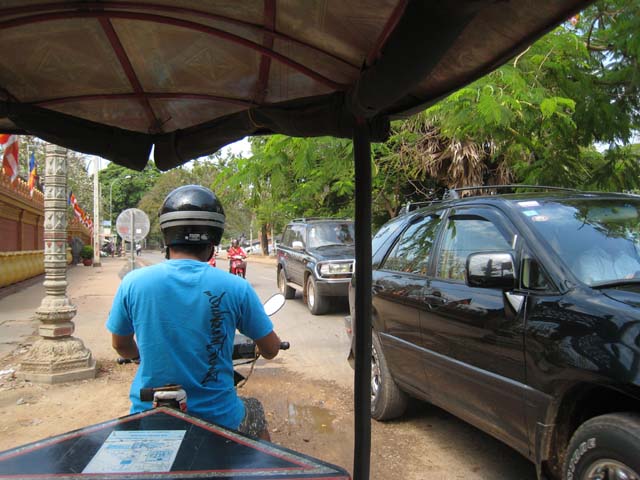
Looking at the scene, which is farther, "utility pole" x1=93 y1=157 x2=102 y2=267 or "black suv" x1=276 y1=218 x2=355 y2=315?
"utility pole" x1=93 y1=157 x2=102 y2=267

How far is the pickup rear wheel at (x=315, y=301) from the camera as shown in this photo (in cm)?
1067

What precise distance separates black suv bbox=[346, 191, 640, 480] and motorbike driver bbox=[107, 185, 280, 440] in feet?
2.23

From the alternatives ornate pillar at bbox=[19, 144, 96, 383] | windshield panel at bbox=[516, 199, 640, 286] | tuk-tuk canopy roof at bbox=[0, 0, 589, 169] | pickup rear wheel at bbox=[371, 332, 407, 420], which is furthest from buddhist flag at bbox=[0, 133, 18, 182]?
windshield panel at bbox=[516, 199, 640, 286]

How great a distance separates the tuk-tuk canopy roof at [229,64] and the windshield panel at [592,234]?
1.30 m

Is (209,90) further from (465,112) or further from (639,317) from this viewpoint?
(465,112)

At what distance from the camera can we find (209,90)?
2.85m

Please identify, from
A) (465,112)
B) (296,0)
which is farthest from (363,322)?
(465,112)

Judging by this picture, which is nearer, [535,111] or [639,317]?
[639,317]

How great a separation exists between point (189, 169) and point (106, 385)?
148ft

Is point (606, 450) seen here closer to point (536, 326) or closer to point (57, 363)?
point (536, 326)

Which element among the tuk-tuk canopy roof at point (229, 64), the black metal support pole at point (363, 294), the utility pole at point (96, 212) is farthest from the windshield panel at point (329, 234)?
the utility pole at point (96, 212)

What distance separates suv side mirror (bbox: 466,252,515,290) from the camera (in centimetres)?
298

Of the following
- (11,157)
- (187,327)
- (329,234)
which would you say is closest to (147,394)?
(187,327)

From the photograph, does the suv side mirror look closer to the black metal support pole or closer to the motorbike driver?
the black metal support pole
